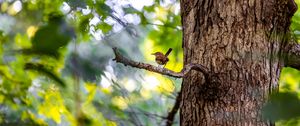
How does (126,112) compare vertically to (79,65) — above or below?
above

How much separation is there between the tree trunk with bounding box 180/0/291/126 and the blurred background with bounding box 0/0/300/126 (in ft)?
0.47

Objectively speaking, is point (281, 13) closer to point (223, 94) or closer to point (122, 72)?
point (223, 94)

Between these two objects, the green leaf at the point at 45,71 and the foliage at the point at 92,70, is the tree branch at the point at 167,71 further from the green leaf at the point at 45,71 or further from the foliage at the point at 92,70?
the green leaf at the point at 45,71

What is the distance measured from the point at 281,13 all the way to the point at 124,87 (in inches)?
35.5

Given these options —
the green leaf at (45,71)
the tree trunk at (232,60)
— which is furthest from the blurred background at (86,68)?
the tree trunk at (232,60)

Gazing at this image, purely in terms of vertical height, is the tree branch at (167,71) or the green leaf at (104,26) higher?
the green leaf at (104,26)

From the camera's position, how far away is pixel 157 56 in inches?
65.5

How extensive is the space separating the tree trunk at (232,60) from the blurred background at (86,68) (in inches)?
Result: 5.6

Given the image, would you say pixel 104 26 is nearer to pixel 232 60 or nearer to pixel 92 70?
pixel 232 60

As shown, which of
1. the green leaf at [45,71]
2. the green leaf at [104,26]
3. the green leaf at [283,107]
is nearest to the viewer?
the green leaf at [283,107]

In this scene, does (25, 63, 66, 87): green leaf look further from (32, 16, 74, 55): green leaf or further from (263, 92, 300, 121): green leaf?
(263, 92, 300, 121): green leaf

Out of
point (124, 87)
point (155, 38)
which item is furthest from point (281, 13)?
point (155, 38)

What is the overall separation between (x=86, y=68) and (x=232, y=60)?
103 centimetres

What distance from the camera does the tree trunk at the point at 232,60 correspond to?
59.9 inches
